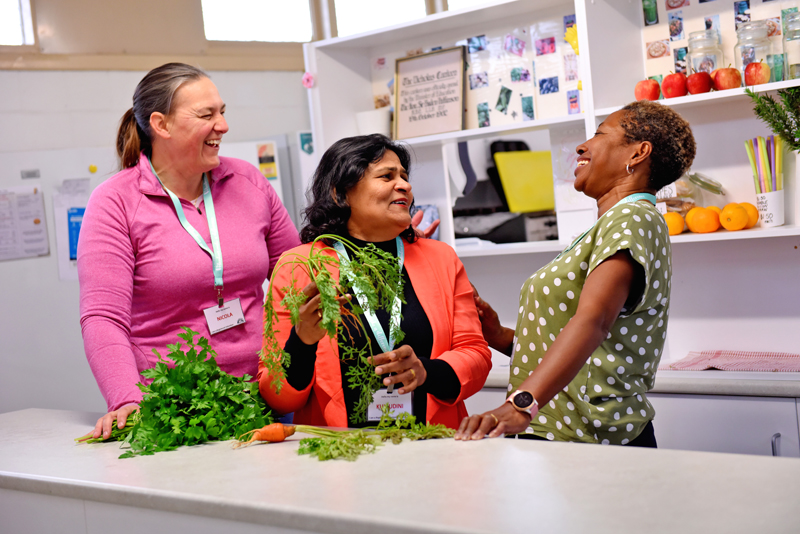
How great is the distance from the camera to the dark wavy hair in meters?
1.82

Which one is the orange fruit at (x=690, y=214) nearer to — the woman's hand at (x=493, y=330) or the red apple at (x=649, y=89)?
the red apple at (x=649, y=89)

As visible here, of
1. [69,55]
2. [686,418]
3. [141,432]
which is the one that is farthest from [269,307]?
[69,55]

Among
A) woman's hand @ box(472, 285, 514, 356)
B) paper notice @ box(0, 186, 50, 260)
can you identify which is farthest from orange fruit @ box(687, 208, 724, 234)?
paper notice @ box(0, 186, 50, 260)

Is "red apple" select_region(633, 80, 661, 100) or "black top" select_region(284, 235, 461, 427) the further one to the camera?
"red apple" select_region(633, 80, 661, 100)

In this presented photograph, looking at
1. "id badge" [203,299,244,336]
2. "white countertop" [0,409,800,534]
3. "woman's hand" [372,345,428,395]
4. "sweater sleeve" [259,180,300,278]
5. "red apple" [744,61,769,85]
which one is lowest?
"white countertop" [0,409,800,534]

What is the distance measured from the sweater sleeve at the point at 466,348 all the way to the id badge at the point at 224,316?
1.83 feet

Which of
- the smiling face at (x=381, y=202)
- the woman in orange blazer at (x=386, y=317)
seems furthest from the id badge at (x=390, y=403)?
the smiling face at (x=381, y=202)

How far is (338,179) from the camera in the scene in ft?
6.02

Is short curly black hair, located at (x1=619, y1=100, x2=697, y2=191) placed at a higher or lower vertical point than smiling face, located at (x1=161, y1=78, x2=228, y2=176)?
lower

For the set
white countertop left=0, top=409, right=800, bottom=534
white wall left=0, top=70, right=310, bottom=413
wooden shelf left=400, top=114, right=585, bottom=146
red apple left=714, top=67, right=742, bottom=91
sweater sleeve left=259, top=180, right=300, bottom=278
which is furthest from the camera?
white wall left=0, top=70, right=310, bottom=413

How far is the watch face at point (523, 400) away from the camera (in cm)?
138

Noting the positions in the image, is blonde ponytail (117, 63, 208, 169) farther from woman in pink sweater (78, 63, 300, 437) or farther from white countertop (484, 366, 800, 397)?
white countertop (484, 366, 800, 397)

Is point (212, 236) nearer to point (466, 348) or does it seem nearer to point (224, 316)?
point (224, 316)

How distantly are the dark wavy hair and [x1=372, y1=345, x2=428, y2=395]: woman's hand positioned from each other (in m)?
0.46
